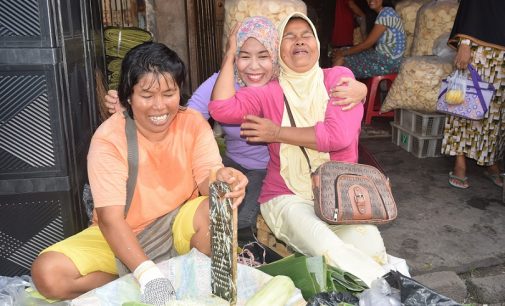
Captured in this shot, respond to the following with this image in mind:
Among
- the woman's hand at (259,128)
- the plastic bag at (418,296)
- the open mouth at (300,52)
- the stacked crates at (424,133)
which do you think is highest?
the open mouth at (300,52)

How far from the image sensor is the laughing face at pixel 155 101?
75.4 inches

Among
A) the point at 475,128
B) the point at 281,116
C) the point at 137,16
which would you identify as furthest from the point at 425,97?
the point at 137,16

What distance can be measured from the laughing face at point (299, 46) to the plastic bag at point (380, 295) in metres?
1.17

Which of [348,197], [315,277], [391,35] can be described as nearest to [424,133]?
[391,35]

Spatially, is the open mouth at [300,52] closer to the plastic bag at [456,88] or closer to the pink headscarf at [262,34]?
the pink headscarf at [262,34]

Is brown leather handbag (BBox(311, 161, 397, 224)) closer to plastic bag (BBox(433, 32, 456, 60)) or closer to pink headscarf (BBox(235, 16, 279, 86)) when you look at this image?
pink headscarf (BBox(235, 16, 279, 86))

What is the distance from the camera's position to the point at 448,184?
13.9 ft

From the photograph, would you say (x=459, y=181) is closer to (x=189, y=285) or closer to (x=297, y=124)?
(x=297, y=124)

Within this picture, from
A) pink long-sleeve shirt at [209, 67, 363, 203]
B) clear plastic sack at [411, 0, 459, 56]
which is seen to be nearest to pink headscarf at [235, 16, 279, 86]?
pink long-sleeve shirt at [209, 67, 363, 203]

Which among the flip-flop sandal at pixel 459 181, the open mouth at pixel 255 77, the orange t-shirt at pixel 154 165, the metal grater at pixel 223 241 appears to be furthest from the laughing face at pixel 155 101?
the flip-flop sandal at pixel 459 181

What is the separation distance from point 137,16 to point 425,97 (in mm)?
3429

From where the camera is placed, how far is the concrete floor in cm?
307

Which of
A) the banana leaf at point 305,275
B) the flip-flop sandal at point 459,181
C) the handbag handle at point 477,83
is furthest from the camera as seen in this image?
the flip-flop sandal at point 459,181

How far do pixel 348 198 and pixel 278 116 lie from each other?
59cm
